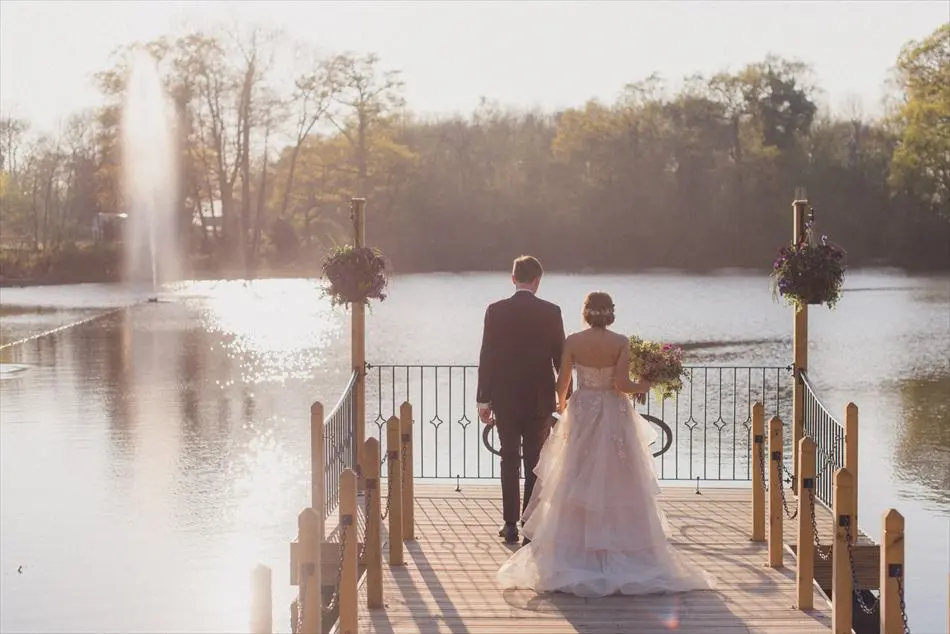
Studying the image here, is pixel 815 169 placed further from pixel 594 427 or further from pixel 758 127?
pixel 594 427

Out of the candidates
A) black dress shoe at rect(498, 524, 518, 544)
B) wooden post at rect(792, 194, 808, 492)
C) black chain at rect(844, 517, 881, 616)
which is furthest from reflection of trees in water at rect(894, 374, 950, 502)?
black dress shoe at rect(498, 524, 518, 544)

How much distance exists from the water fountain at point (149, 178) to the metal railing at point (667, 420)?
38974 mm

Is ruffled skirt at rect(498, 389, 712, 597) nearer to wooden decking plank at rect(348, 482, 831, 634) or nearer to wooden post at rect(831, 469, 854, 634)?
wooden decking plank at rect(348, 482, 831, 634)

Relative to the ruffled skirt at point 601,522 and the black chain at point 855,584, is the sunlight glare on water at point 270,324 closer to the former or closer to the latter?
the black chain at point 855,584

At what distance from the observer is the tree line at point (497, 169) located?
7269 centimetres

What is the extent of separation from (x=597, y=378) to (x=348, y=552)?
2510mm

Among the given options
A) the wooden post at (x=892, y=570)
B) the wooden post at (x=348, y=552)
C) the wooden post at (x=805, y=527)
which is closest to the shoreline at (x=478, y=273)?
the wooden post at (x=805, y=527)

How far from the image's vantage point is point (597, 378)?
32.4ft

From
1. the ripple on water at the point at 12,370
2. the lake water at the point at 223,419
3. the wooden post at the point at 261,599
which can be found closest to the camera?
the wooden post at the point at 261,599

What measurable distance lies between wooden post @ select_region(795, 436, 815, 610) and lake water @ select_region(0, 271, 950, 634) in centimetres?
546

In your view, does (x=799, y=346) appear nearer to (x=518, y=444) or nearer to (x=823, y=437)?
(x=823, y=437)

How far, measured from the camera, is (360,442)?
43.1ft

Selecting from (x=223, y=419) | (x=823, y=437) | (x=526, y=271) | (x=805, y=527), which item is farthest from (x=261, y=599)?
(x=223, y=419)

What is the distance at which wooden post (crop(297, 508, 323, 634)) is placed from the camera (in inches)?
285
